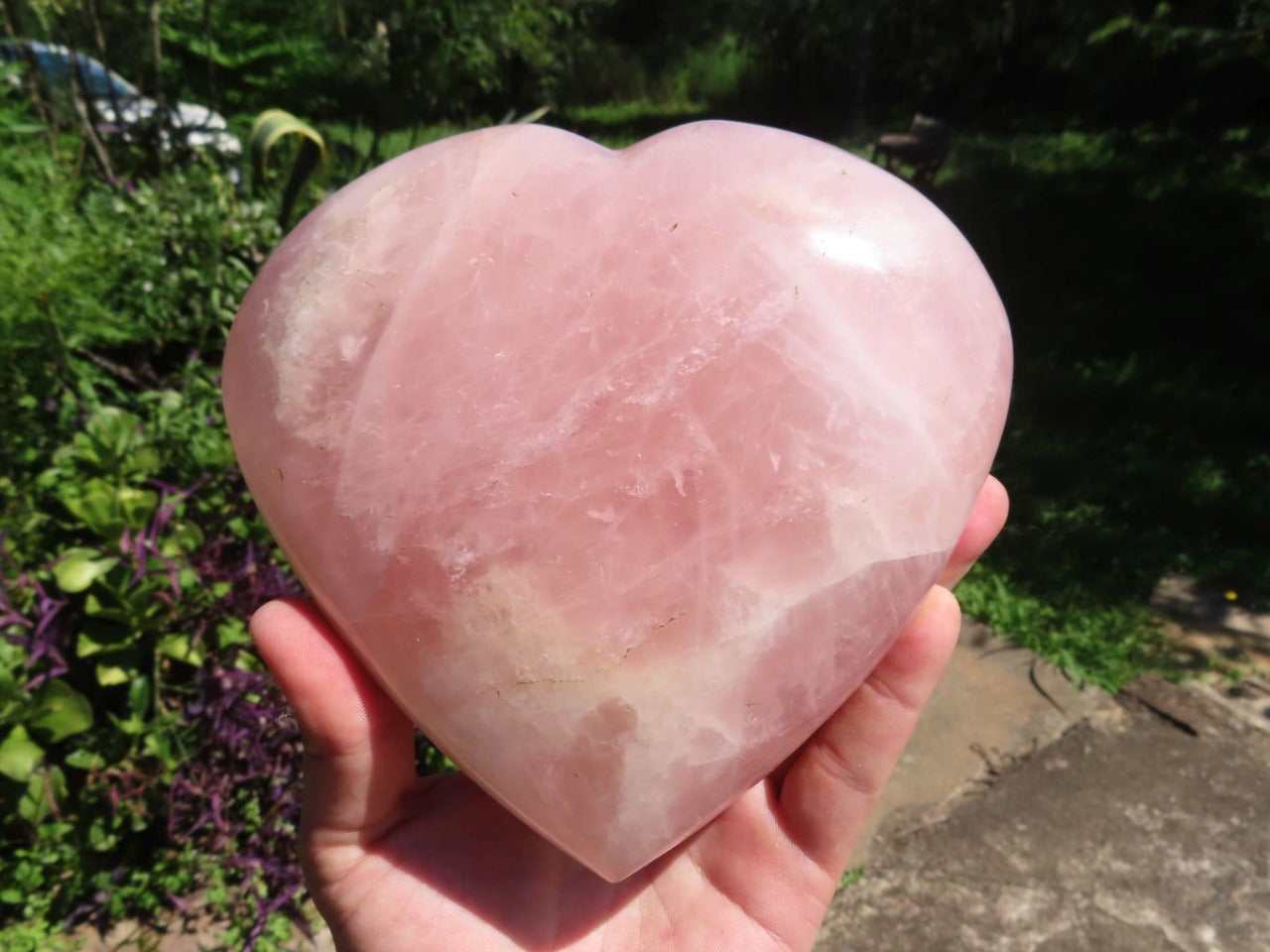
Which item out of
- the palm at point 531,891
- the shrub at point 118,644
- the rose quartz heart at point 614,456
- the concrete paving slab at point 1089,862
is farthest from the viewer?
the concrete paving slab at point 1089,862

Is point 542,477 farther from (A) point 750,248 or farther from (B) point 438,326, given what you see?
(A) point 750,248

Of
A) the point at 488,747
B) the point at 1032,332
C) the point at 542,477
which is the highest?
the point at 542,477

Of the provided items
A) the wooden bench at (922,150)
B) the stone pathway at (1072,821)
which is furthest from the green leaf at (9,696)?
the wooden bench at (922,150)

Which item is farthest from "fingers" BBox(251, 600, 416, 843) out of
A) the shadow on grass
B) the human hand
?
the shadow on grass

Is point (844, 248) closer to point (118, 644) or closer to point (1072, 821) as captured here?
point (118, 644)

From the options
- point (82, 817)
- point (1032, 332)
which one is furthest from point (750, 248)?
point (1032, 332)

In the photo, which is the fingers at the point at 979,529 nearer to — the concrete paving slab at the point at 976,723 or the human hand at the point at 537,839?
the human hand at the point at 537,839

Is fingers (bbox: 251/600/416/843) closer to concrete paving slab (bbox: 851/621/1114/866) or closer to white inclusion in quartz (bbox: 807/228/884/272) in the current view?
white inclusion in quartz (bbox: 807/228/884/272)
